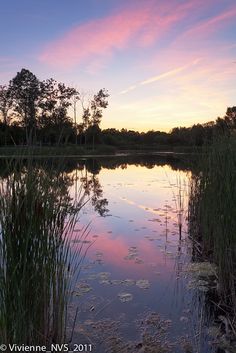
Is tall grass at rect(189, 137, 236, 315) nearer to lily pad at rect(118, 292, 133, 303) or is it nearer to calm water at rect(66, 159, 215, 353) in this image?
calm water at rect(66, 159, 215, 353)

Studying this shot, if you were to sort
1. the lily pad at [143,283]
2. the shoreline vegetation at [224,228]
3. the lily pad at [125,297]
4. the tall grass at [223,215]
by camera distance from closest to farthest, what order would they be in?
the shoreline vegetation at [224,228] → the tall grass at [223,215] → the lily pad at [125,297] → the lily pad at [143,283]

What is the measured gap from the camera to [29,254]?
250 cm

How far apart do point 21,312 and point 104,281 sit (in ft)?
9.14

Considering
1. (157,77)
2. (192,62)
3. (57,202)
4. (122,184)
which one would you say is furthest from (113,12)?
(57,202)

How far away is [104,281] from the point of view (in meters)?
5.12

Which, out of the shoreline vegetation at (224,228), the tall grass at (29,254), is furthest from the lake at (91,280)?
the shoreline vegetation at (224,228)

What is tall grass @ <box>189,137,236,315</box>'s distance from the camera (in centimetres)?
427

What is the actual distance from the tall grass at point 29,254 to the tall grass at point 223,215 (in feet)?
6.44

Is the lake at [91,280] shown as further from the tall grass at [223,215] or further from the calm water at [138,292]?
the tall grass at [223,215]

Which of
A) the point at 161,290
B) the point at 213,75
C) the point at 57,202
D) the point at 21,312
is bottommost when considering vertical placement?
the point at 161,290

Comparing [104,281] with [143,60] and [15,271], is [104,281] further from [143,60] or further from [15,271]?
[143,60]

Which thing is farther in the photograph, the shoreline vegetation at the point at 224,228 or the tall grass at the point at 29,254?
the shoreline vegetation at the point at 224,228

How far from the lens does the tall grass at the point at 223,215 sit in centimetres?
427

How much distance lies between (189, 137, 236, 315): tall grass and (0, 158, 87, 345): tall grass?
1.96 metres
